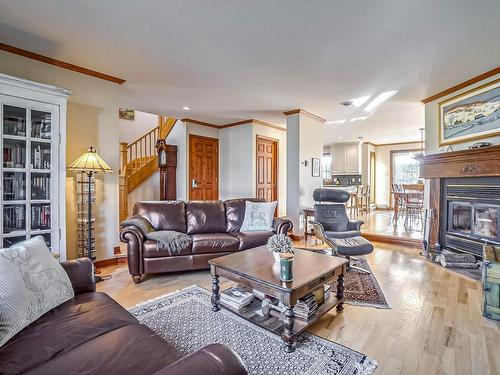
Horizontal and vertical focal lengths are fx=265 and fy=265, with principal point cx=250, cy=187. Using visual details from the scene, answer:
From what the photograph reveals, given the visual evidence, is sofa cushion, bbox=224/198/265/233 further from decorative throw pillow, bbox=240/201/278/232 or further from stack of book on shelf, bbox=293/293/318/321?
stack of book on shelf, bbox=293/293/318/321

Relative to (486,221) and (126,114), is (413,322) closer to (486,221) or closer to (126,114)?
(486,221)

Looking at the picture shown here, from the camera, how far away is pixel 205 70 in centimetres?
333

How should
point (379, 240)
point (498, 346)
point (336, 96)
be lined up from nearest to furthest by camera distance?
1. point (498, 346)
2. point (336, 96)
3. point (379, 240)

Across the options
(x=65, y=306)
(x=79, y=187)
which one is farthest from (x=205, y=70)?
(x=65, y=306)

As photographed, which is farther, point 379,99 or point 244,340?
point 379,99

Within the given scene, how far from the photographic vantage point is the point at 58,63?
3.12 meters

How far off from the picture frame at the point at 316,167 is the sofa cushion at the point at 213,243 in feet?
8.72

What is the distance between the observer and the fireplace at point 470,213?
3.49 m

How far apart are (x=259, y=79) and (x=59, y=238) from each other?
305 centimetres

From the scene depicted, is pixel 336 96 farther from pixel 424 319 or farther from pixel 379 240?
pixel 424 319

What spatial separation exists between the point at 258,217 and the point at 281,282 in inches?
81.0

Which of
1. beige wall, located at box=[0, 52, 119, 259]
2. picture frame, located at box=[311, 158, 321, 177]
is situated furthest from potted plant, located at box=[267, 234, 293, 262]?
picture frame, located at box=[311, 158, 321, 177]

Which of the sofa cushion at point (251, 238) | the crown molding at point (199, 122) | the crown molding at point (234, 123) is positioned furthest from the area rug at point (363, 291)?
the crown molding at point (199, 122)

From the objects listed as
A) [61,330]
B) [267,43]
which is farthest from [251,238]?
[61,330]
